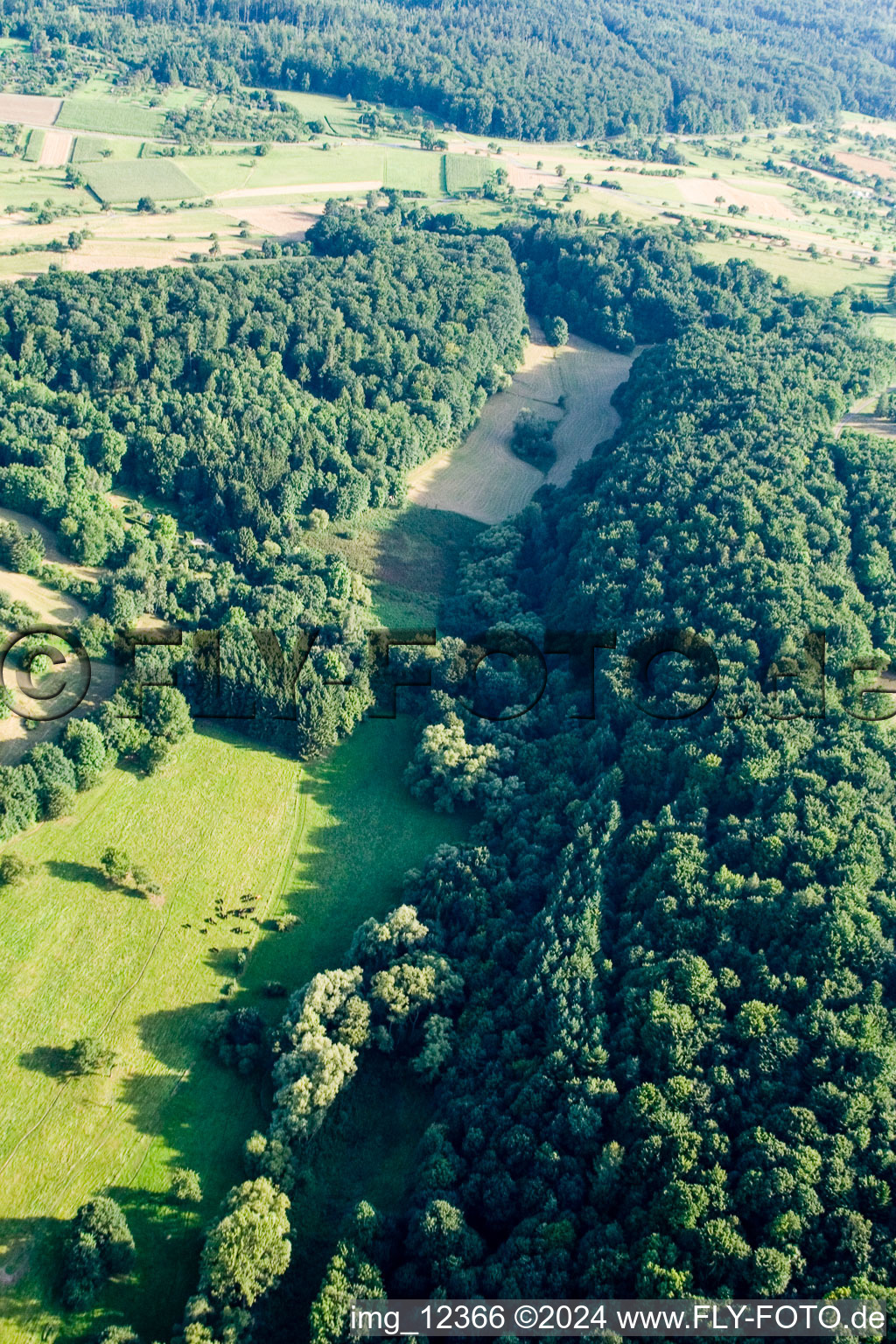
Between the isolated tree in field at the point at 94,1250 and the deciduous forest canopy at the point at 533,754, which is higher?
the deciduous forest canopy at the point at 533,754

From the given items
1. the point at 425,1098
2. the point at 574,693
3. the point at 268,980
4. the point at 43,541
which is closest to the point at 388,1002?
the point at 425,1098

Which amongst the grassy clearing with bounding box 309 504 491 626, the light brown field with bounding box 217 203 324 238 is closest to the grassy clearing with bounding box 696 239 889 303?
the light brown field with bounding box 217 203 324 238

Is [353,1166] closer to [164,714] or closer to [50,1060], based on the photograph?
[50,1060]

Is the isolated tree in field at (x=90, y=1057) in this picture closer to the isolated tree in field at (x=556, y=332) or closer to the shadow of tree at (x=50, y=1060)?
the shadow of tree at (x=50, y=1060)

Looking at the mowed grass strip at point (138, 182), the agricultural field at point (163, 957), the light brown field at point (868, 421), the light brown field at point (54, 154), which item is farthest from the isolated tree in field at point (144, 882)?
the light brown field at point (54, 154)

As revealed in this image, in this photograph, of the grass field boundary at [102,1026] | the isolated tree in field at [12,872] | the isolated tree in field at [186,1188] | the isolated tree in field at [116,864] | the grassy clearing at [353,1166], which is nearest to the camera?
the grassy clearing at [353,1166]
